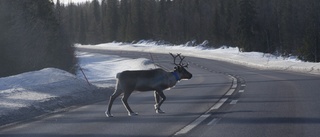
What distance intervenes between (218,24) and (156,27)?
23.6 m

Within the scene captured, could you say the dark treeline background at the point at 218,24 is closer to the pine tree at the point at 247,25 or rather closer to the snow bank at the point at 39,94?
the pine tree at the point at 247,25

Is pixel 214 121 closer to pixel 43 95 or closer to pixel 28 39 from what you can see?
pixel 43 95

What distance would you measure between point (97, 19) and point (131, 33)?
130 ft

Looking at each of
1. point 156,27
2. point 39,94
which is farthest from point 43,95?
point 156,27

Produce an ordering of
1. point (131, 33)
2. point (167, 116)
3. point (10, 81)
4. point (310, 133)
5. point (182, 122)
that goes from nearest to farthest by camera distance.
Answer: point (310, 133)
point (182, 122)
point (167, 116)
point (10, 81)
point (131, 33)

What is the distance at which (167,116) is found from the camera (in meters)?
10.7

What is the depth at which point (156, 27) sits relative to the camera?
111438 mm

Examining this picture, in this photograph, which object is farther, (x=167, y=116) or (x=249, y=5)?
A: (x=249, y=5)

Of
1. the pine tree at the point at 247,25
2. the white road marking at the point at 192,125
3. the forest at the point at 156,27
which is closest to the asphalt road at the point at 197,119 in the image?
the white road marking at the point at 192,125

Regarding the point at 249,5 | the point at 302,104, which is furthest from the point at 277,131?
the point at 249,5

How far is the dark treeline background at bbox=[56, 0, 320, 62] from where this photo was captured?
7031 centimetres

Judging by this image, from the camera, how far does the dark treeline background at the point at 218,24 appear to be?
7031 centimetres

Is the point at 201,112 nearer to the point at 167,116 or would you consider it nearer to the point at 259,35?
the point at 167,116

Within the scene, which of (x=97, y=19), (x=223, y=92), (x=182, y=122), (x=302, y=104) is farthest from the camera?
(x=97, y=19)
